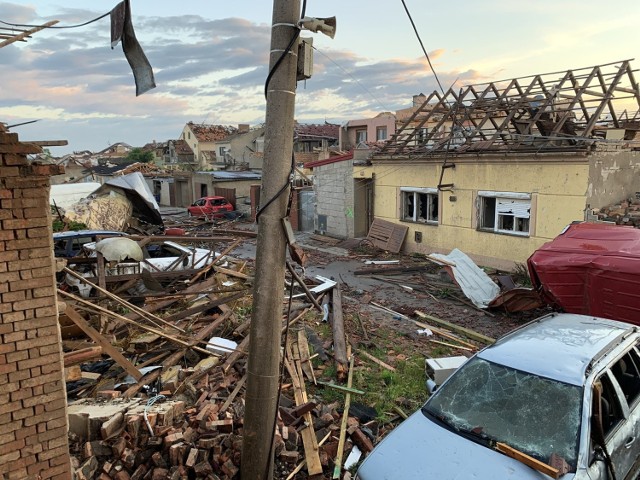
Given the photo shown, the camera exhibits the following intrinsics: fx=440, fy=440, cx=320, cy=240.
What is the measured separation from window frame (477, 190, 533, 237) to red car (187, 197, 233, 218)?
18737 mm

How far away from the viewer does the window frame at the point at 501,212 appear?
13.8m

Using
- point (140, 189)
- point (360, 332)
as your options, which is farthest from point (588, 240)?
point (140, 189)

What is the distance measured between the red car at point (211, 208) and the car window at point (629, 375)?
26.3 metres

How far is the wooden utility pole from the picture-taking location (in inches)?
146

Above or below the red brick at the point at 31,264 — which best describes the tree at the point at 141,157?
above

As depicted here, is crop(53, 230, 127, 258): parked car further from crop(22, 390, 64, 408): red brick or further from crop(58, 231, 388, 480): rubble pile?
crop(22, 390, 64, 408): red brick

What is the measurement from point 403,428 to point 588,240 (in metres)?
6.68

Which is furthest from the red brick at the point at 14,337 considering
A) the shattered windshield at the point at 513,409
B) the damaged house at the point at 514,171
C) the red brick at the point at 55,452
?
the damaged house at the point at 514,171

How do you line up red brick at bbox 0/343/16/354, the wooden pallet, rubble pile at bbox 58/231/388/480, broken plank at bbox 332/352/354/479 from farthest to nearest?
the wooden pallet → broken plank at bbox 332/352/354/479 → rubble pile at bbox 58/231/388/480 → red brick at bbox 0/343/16/354

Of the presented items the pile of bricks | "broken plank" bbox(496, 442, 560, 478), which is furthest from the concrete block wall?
"broken plank" bbox(496, 442, 560, 478)

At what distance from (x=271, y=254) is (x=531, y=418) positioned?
2.91 metres

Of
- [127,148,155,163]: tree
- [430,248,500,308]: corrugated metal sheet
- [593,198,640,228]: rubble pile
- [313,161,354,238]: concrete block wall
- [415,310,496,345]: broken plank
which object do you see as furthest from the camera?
[127,148,155,163]: tree

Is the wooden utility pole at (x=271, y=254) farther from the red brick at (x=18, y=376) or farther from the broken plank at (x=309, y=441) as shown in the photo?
the red brick at (x=18, y=376)

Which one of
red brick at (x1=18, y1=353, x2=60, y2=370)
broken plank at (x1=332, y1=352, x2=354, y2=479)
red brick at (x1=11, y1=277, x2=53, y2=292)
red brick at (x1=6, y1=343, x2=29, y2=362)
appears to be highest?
red brick at (x1=11, y1=277, x2=53, y2=292)
